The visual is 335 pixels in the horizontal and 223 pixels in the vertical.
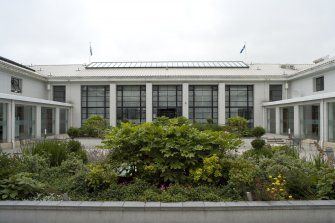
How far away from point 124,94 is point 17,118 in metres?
15.6

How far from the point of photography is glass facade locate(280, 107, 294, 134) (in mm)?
29625

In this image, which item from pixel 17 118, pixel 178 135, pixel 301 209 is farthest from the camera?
pixel 17 118

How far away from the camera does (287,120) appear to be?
3097 centimetres

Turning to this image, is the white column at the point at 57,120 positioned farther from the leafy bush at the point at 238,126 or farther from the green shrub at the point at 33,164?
the green shrub at the point at 33,164

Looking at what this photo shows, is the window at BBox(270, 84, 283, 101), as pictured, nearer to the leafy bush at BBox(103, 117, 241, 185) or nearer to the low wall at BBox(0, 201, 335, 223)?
the leafy bush at BBox(103, 117, 241, 185)

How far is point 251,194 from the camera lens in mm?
6230

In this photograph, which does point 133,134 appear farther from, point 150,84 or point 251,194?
point 150,84

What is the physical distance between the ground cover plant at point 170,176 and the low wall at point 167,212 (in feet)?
1.39

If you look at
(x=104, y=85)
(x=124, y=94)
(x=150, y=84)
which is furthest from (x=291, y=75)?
(x=104, y=85)

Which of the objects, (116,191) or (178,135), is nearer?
(116,191)

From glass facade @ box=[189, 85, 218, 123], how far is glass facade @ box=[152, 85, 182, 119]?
1.45 metres

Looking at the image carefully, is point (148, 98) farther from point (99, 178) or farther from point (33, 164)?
point (99, 178)

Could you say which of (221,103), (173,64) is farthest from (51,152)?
(173,64)

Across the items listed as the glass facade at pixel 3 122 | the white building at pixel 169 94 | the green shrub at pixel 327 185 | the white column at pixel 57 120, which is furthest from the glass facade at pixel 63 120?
the green shrub at pixel 327 185
